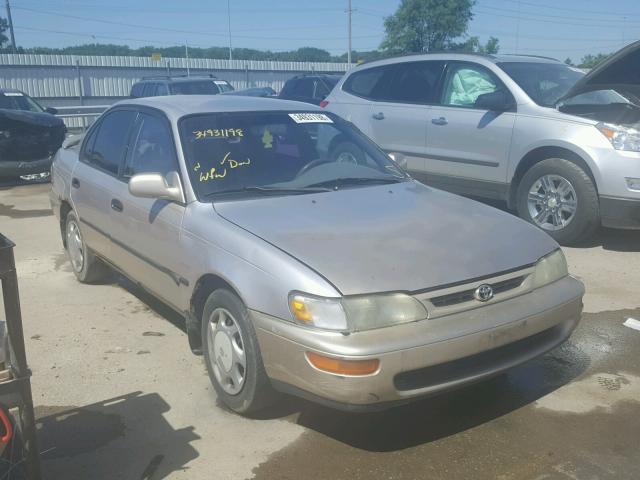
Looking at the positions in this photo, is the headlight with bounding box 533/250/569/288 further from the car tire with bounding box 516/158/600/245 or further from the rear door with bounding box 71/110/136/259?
the car tire with bounding box 516/158/600/245

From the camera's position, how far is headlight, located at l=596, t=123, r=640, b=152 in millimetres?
6043

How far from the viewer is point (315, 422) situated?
3455 millimetres

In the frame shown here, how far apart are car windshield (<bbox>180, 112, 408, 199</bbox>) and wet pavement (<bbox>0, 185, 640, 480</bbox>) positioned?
3.83 ft

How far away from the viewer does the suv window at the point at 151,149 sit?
4199 mm

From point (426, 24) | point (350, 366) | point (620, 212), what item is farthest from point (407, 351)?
point (426, 24)

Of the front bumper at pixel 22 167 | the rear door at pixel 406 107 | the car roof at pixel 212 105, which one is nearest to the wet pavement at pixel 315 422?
the car roof at pixel 212 105

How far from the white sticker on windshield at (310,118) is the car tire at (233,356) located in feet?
5.09

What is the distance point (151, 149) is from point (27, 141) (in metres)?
7.47

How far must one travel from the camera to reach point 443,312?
2994 millimetres

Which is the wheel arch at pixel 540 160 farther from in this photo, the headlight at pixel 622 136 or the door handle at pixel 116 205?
the door handle at pixel 116 205

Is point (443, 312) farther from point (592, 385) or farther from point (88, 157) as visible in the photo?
point (88, 157)

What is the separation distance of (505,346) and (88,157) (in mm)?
3664

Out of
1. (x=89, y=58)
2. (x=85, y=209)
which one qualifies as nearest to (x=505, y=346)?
(x=85, y=209)

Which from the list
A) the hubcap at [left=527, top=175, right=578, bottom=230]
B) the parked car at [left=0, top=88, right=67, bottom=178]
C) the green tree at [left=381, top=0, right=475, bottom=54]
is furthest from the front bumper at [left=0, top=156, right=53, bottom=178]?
the green tree at [left=381, top=0, right=475, bottom=54]
